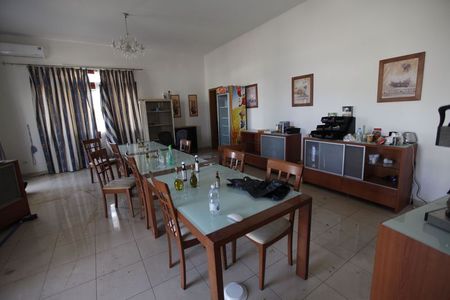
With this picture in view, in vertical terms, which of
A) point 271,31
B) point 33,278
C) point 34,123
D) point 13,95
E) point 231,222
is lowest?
point 33,278

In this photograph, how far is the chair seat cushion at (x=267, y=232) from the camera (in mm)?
1556

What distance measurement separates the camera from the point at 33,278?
186cm

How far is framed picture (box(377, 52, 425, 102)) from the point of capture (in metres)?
2.60

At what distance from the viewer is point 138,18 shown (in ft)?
13.0

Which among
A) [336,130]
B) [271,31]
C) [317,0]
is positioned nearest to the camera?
[336,130]

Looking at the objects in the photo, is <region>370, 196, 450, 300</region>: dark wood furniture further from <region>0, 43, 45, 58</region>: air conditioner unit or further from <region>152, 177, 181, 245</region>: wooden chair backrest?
<region>0, 43, 45, 58</region>: air conditioner unit

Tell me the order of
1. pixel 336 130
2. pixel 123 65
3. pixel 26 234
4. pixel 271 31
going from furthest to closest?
pixel 123 65 < pixel 271 31 < pixel 336 130 < pixel 26 234

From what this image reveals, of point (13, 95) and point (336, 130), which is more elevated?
point (13, 95)

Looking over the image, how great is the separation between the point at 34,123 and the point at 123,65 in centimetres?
243

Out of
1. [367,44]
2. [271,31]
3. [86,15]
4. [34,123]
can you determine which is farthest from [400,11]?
[34,123]

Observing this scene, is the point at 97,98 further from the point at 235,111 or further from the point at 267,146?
the point at 267,146

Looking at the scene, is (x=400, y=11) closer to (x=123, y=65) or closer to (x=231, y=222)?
(x=231, y=222)

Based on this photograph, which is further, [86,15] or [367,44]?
[86,15]

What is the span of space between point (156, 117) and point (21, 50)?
307 cm
